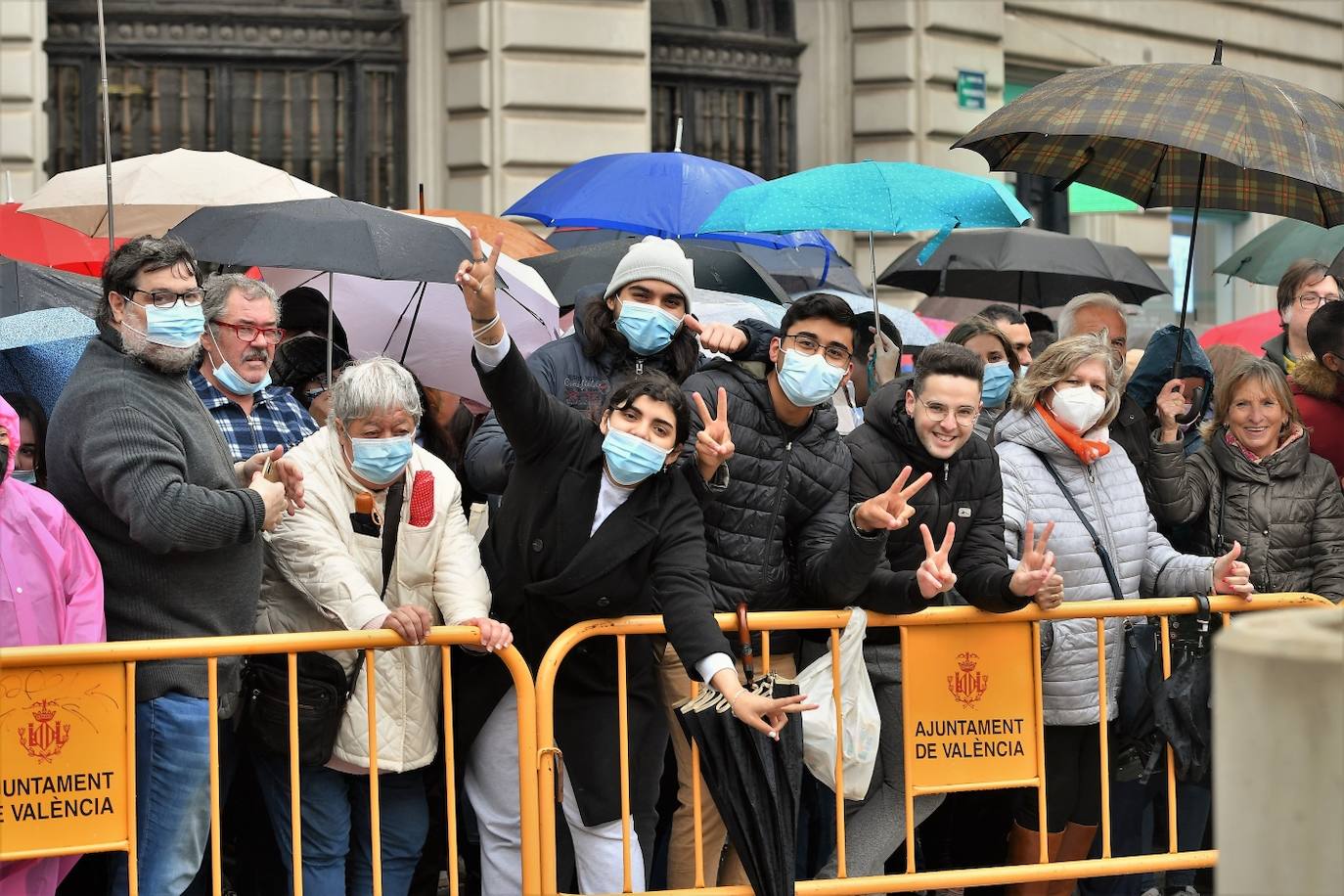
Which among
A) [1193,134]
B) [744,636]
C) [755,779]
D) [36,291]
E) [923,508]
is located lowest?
[755,779]

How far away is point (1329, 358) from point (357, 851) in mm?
3778

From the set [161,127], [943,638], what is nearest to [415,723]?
[943,638]

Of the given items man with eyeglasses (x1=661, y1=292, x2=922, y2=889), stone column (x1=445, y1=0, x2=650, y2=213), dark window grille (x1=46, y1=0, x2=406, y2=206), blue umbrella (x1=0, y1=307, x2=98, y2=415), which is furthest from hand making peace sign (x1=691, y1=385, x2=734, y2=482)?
dark window grille (x1=46, y1=0, x2=406, y2=206)

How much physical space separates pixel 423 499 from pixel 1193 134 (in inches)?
107

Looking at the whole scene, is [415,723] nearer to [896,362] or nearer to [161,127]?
[896,362]

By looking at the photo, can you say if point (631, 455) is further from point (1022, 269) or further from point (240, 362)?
point (1022, 269)

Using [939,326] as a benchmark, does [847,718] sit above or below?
below

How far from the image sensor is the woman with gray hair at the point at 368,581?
522 centimetres

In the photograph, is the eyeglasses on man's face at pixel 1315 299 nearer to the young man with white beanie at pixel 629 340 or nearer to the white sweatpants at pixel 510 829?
the young man with white beanie at pixel 629 340

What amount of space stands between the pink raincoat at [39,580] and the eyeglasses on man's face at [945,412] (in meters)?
2.40

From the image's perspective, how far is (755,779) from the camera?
514cm

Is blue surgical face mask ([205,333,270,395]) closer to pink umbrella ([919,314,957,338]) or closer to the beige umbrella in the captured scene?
the beige umbrella

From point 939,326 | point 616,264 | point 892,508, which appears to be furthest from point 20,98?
point 892,508

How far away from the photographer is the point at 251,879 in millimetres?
5660
